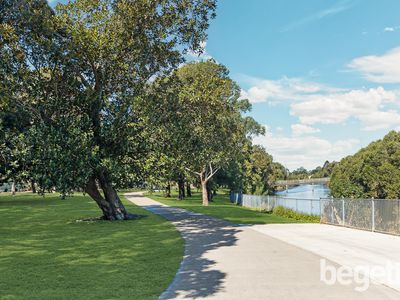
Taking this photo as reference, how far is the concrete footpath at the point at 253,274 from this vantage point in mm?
7234

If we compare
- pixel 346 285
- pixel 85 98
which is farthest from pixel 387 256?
pixel 85 98

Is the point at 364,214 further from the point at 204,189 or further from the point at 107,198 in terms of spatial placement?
the point at 204,189

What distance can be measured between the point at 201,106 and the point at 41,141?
9.18m

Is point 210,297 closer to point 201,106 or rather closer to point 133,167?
point 133,167

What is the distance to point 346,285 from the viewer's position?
787cm

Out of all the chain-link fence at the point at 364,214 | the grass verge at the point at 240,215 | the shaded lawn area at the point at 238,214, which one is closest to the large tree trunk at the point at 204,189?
the shaded lawn area at the point at 238,214

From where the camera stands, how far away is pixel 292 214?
92.9 ft

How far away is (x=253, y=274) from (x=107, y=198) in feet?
51.0

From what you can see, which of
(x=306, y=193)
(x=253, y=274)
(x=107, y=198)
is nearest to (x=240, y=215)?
(x=107, y=198)

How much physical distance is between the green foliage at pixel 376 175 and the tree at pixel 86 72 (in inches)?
1663

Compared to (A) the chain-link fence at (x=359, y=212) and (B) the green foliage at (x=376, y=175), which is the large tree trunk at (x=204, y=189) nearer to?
(A) the chain-link fence at (x=359, y=212)

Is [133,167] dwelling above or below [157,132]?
below

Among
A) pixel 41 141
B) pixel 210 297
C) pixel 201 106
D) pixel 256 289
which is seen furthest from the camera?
pixel 201 106

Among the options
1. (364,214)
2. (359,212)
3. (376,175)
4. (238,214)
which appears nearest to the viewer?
(364,214)
